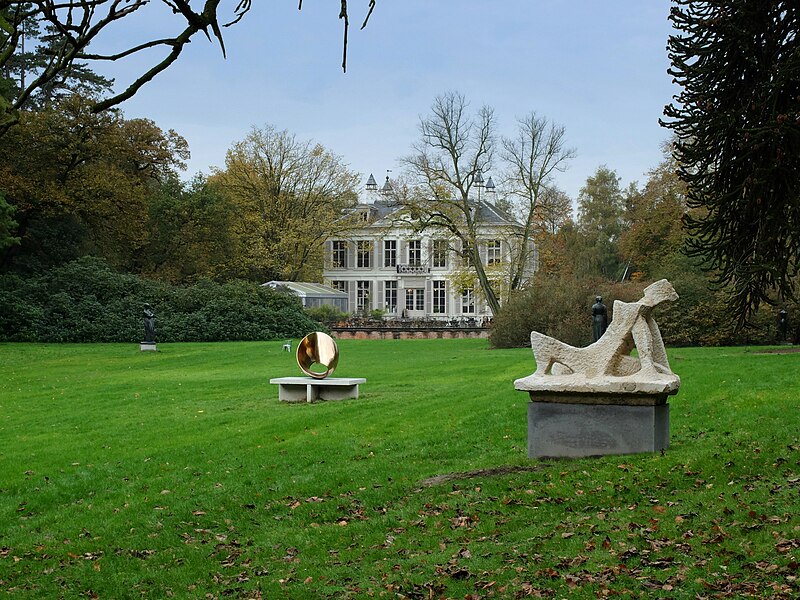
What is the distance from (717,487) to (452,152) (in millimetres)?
38339

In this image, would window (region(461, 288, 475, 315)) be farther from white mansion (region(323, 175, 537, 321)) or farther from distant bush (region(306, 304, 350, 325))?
distant bush (region(306, 304, 350, 325))

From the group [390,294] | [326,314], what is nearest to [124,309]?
[326,314]

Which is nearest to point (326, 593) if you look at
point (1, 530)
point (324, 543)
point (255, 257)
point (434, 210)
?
point (324, 543)

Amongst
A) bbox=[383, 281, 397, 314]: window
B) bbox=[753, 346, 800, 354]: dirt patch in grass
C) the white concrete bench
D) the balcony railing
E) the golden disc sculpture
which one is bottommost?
the white concrete bench

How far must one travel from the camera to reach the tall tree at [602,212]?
73625 mm

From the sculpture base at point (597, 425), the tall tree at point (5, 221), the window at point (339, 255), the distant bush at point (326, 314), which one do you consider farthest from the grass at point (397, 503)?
the window at point (339, 255)

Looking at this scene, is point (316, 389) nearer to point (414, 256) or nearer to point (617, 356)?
point (617, 356)

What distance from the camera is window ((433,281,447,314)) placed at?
7188 centimetres

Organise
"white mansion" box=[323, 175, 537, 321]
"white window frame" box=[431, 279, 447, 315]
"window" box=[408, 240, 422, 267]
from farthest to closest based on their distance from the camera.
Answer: "window" box=[408, 240, 422, 267], "white window frame" box=[431, 279, 447, 315], "white mansion" box=[323, 175, 537, 321]

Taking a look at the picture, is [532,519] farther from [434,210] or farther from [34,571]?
[434,210]

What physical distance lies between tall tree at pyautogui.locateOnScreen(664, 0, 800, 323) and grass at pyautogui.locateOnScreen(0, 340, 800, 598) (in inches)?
79.8

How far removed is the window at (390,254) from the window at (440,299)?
4.02 metres

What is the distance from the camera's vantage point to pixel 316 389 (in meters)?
17.7

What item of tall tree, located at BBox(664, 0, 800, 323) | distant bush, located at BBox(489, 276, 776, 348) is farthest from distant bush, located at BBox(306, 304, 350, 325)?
tall tree, located at BBox(664, 0, 800, 323)
